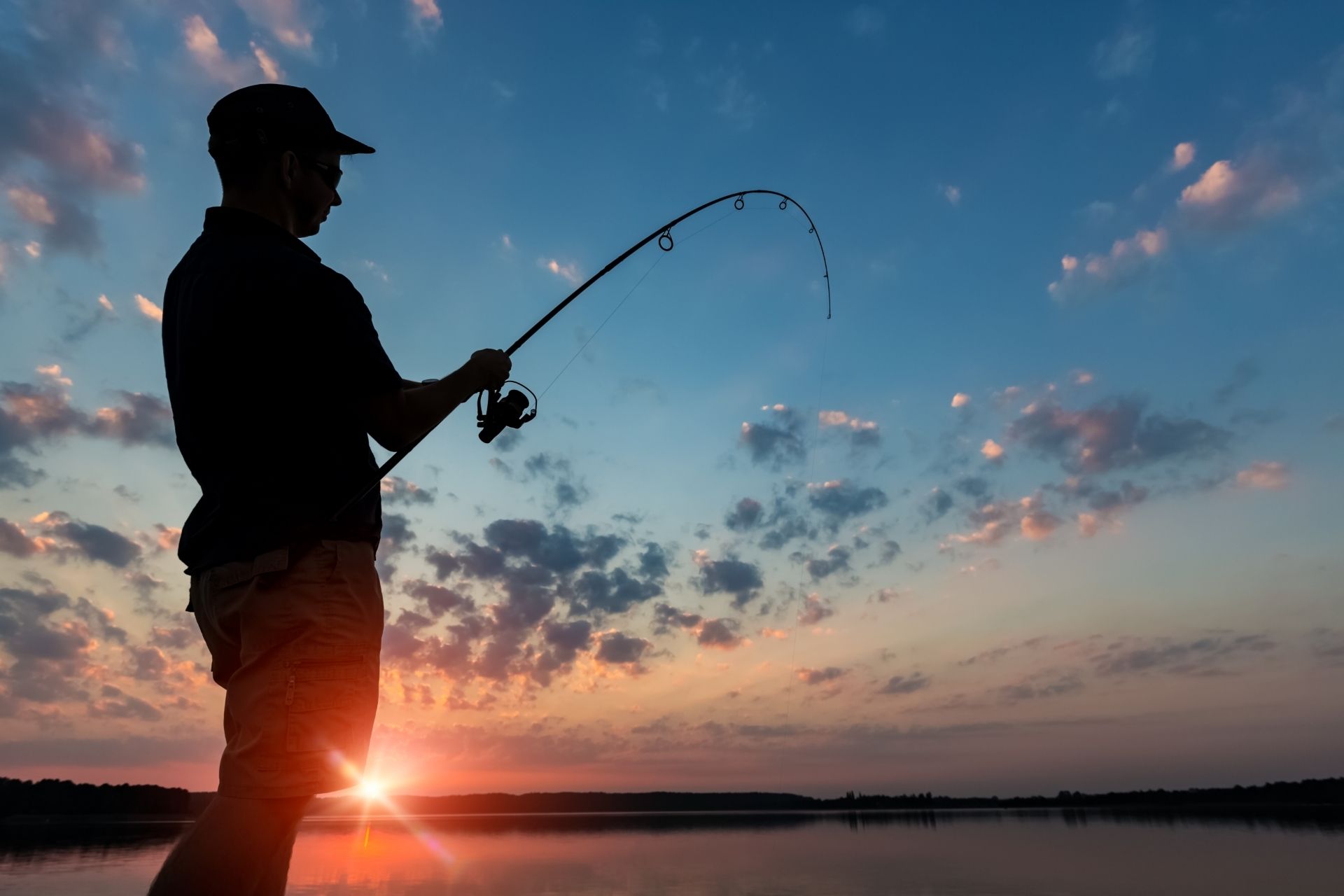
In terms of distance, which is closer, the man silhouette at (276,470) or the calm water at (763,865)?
the man silhouette at (276,470)

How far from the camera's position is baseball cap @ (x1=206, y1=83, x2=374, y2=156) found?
2.34m

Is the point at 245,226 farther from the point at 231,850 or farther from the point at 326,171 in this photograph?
the point at 231,850

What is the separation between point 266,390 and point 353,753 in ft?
3.03

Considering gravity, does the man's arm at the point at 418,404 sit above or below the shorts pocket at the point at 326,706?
above

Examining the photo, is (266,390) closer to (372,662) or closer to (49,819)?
(372,662)

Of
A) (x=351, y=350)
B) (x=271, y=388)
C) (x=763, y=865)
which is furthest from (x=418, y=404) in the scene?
(x=763, y=865)

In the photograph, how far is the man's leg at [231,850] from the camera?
66.5 inches

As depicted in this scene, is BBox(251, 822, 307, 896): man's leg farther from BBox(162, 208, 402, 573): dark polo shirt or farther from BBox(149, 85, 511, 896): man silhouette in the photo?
BBox(162, 208, 402, 573): dark polo shirt

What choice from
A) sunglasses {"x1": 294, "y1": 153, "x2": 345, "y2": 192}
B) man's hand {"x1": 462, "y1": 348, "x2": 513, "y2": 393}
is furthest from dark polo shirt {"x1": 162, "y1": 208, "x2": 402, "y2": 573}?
sunglasses {"x1": 294, "y1": 153, "x2": 345, "y2": 192}

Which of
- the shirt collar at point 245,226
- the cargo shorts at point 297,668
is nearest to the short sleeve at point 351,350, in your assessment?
the shirt collar at point 245,226

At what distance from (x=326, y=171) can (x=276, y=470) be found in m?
0.97

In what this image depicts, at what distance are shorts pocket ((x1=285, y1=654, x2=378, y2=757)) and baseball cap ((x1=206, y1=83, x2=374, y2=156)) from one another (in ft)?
4.85

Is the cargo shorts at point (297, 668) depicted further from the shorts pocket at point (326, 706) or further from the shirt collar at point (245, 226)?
the shirt collar at point (245, 226)

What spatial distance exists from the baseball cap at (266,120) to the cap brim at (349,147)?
0.16ft
